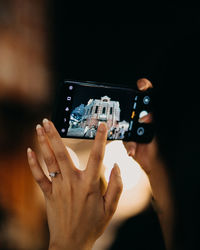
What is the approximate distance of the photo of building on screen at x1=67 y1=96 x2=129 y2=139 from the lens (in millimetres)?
596

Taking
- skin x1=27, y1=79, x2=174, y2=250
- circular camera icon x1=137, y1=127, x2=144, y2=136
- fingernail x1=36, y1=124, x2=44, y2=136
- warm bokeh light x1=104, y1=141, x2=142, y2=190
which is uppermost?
fingernail x1=36, y1=124, x2=44, y2=136

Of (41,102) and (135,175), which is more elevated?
(41,102)

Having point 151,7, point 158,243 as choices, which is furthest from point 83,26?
point 158,243

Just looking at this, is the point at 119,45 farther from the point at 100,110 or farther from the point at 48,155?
the point at 48,155

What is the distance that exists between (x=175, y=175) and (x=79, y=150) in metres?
0.35

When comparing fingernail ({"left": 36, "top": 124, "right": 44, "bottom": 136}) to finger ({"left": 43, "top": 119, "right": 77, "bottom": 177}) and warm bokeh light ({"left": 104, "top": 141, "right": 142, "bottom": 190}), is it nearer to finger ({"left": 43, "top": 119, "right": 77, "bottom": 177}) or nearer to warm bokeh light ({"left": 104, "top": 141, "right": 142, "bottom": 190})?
finger ({"left": 43, "top": 119, "right": 77, "bottom": 177})

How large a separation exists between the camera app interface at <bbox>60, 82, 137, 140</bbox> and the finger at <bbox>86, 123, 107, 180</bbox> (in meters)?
0.13

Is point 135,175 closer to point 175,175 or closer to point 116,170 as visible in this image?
point 175,175

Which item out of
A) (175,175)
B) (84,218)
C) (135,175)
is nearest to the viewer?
(84,218)

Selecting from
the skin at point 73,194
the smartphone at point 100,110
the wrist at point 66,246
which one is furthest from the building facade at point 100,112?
the wrist at point 66,246

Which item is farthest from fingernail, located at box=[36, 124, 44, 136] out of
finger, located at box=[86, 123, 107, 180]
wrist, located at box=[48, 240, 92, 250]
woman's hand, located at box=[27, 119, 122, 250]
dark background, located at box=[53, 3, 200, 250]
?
dark background, located at box=[53, 3, 200, 250]

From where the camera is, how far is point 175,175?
0.74 metres

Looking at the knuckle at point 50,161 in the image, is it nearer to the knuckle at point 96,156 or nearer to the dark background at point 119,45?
the knuckle at point 96,156

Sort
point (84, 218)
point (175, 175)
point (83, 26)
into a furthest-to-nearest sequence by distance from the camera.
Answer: point (83, 26) < point (175, 175) < point (84, 218)
